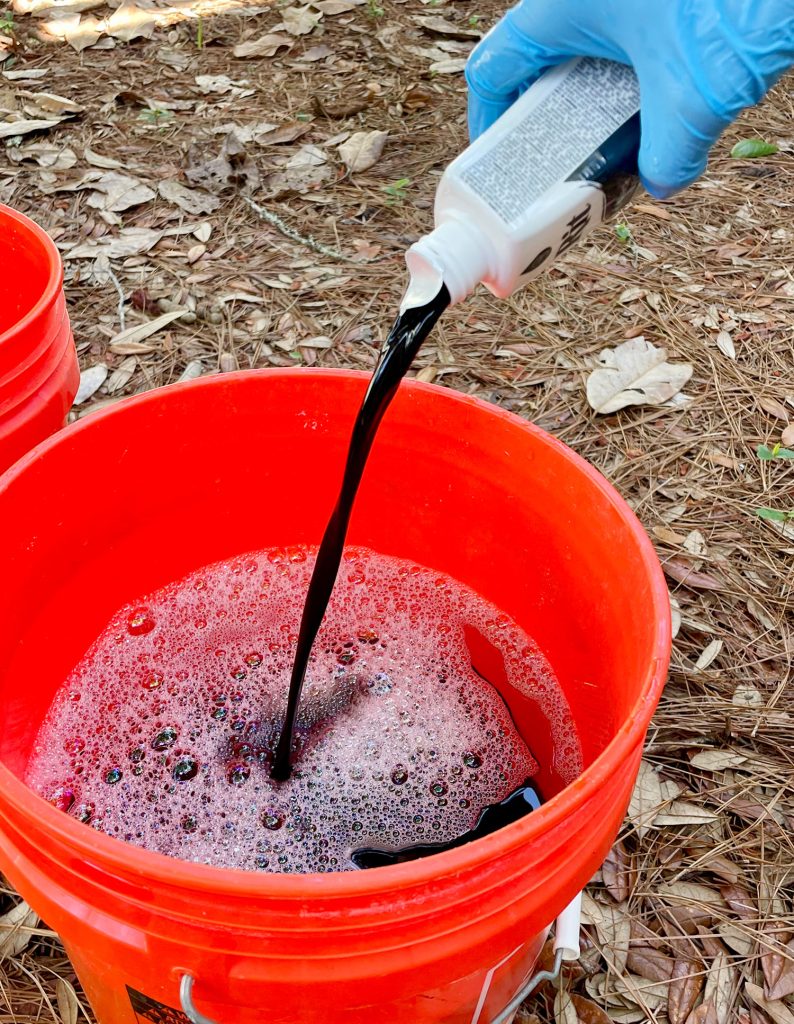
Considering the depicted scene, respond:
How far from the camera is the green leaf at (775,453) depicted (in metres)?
1.37

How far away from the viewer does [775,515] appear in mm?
1287

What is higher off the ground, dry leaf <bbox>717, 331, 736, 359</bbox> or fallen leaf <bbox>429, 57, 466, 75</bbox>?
fallen leaf <bbox>429, 57, 466, 75</bbox>

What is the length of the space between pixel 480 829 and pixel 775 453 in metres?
0.81

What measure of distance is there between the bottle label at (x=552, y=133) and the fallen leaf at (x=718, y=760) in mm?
675

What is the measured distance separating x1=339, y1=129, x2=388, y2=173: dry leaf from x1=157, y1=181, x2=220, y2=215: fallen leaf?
0.32 metres

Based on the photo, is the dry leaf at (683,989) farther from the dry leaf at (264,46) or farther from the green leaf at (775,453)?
the dry leaf at (264,46)

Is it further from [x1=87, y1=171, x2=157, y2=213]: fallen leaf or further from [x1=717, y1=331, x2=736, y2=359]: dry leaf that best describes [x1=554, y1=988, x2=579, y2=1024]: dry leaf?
[x1=87, y1=171, x2=157, y2=213]: fallen leaf

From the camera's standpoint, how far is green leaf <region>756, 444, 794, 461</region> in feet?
4.50

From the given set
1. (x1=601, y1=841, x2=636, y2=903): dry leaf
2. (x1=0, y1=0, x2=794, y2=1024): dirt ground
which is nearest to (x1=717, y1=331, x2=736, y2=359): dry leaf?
(x1=0, y1=0, x2=794, y2=1024): dirt ground

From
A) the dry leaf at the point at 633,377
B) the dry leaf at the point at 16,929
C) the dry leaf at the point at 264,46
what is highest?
the dry leaf at the point at 264,46

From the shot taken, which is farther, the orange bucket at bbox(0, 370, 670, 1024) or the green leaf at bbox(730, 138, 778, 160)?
the green leaf at bbox(730, 138, 778, 160)

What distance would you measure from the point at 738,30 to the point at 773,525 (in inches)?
32.3

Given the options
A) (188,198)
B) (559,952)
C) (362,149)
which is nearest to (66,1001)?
(559,952)

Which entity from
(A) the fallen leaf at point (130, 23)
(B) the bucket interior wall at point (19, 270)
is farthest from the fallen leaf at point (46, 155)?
(B) the bucket interior wall at point (19, 270)
